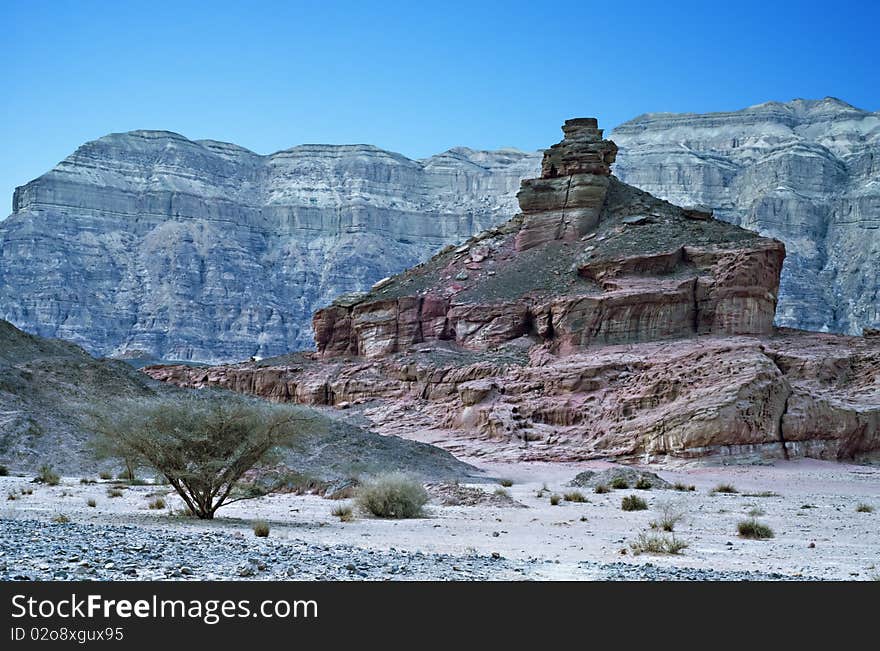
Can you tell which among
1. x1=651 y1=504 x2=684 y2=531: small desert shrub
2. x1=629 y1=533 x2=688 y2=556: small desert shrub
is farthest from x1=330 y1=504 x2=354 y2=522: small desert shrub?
x1=629 y1=533 x2=688 y2=556: small desert shrub

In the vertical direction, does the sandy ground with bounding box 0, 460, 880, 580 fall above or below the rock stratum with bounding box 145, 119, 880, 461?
below

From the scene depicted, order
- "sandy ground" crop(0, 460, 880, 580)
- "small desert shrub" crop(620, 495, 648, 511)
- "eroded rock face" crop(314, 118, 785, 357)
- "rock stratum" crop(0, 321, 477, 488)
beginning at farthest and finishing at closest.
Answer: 1. "eroded rock face" crop(314, 118, 785, 357)
2. "rock stratum" crop(0, 321, 477, 488)
3. "small desert shrub" crop(620, 495, 648, 511)
4. "sandy ground" crop(0, 460, 880, 580)

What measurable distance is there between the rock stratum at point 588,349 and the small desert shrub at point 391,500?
21783 mm

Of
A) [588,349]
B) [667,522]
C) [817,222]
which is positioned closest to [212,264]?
[817,222]

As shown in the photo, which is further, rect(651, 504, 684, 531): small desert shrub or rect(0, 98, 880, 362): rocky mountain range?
rect(0, 98, 880, 362): rocky mountain range

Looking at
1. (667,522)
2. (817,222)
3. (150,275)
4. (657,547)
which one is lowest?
(667,522)

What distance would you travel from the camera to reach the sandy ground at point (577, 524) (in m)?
15.6

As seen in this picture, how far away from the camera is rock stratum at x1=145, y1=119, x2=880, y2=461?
4462cm

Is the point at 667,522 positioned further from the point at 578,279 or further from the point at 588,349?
the point at 578,279

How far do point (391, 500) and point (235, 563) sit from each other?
11.8 metres

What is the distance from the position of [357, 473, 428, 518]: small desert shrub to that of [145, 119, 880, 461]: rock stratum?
21783mm

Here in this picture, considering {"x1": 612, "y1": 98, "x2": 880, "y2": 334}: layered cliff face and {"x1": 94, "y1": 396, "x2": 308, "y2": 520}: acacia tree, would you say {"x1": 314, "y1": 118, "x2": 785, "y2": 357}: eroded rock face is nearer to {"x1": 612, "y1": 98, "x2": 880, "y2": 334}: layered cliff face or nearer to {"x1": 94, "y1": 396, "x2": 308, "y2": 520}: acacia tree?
{"x1": 94, "y1": 396, "x2": 308, "y2": 520}: acacia tree

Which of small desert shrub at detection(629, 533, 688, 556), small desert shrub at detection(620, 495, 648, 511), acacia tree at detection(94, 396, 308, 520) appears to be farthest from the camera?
small desert shrub at detection(620, 495, 648, 511)

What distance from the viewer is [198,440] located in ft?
71.1
